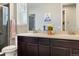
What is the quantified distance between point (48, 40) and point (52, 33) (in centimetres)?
23

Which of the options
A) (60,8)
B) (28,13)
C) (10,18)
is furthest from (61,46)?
(10,18)

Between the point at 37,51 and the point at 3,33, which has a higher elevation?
the point at 3,33

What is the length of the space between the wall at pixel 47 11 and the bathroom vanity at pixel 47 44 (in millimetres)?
193

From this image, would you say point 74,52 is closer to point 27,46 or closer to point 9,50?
point 27,46

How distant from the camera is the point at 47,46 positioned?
8.04ft

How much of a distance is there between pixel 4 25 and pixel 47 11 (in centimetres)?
82

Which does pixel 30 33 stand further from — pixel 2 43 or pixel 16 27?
pixel 2 43

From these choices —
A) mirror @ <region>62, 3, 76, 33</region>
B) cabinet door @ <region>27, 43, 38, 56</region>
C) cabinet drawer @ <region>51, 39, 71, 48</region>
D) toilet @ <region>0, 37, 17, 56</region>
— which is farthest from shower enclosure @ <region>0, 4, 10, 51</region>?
mirror @ <region>62, 3, 76, 33</region>

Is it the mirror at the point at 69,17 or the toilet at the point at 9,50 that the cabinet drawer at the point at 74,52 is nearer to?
the mirror at the point at 69,17

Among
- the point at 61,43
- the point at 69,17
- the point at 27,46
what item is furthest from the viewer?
the point at 27,46

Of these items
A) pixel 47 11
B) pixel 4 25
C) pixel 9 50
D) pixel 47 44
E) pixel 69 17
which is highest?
pixel 47 11

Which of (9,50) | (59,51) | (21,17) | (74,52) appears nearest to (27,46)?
(9,50)

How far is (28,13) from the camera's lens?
2.73 m

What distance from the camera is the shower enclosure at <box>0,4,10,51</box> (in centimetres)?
261
